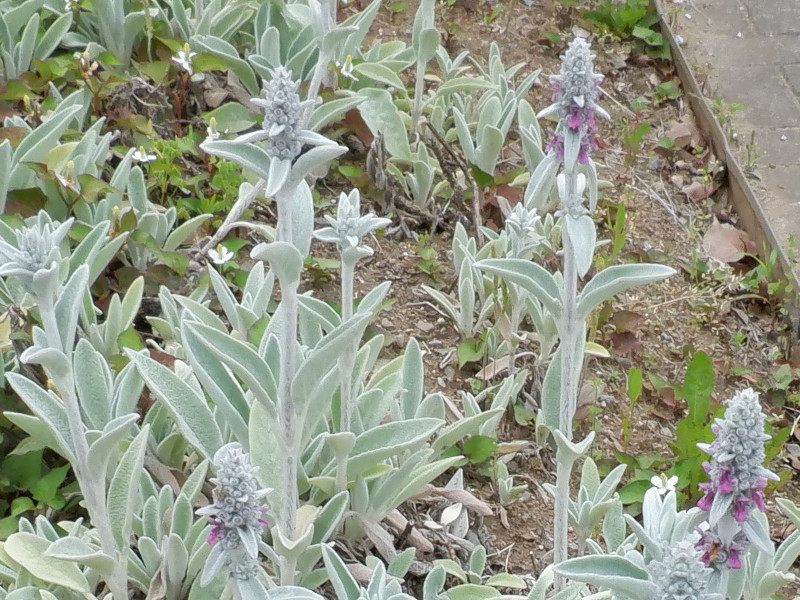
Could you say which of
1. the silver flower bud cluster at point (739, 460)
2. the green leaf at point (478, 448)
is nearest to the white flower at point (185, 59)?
the green leaf at point (478, 448)

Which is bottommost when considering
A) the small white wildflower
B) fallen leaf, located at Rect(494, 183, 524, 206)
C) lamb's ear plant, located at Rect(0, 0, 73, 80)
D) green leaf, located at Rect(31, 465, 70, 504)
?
green leaf, located at Rect(31, 465, 70, 504)

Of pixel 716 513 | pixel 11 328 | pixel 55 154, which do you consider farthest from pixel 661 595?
pixel 55 154

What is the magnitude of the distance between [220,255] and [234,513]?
1.83m

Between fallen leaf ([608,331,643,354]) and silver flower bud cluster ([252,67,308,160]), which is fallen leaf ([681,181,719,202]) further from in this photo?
silver flower bud cluster ([252,67,308,160])

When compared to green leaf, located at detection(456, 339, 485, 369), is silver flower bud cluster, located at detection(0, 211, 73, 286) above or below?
above

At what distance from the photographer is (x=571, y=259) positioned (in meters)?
2.12

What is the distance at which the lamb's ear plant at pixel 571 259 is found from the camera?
1998mm

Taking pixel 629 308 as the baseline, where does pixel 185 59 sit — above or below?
above

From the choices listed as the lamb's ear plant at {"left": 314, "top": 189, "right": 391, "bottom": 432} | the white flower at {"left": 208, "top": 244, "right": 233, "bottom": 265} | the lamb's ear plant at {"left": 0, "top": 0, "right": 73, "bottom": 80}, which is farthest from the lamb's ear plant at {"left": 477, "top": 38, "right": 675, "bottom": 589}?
the lamb's ear plant at {"left": 0, "top": 0, "right": 73, "bottom": 80}

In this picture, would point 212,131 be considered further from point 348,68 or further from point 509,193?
point 509,193

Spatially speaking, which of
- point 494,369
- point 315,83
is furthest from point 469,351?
point 315,83

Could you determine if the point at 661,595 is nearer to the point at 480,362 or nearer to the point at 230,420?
the point at 230,420

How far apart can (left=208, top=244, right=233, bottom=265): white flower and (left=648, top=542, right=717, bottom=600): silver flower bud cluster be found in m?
2.09

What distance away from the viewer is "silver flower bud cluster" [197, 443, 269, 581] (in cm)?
155
